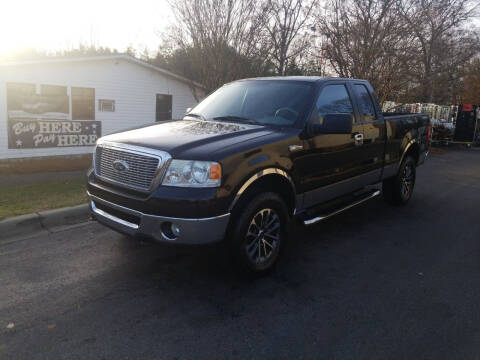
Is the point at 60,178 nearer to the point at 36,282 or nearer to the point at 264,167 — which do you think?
the point at 36,282

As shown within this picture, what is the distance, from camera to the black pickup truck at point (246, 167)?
3289 mm

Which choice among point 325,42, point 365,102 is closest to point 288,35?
point 325,42

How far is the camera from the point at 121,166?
3.64 metres

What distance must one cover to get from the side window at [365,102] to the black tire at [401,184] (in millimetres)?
1445

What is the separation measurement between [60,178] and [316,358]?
25.3 feet

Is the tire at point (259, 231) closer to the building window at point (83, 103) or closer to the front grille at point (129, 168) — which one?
the front grille at point (129, 168)

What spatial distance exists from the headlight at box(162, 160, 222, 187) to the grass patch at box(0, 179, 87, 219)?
10.7ft

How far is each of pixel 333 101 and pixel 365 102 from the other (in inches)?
38.2

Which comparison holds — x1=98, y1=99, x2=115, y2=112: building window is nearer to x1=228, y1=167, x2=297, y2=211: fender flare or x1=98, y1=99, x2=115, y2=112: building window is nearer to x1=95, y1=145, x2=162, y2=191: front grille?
x1=95, y1=145, x2=162, y2=191: front grille

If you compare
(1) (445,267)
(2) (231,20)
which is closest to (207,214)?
(1) (445,267)

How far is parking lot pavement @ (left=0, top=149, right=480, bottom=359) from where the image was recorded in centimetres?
282

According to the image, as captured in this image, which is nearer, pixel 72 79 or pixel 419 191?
pixel 419 191

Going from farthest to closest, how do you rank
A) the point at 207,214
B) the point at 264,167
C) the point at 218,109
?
the point at 218,109 < the point at 264,167 < the point at 207,214

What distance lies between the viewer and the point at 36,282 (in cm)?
374
